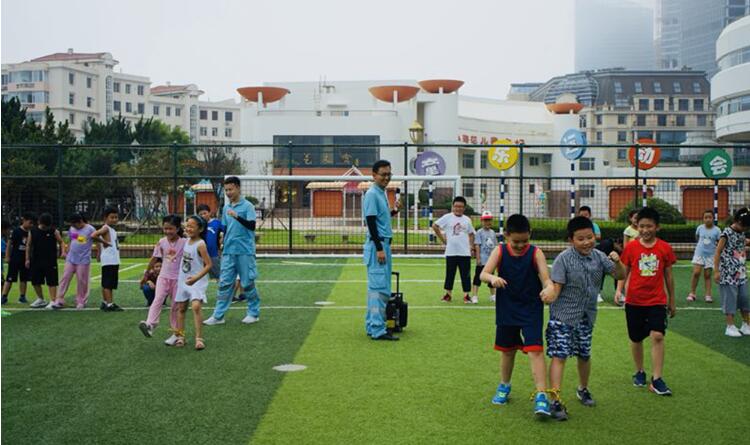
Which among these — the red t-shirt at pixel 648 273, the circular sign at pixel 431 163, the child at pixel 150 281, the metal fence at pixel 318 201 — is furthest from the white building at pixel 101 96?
the red t-shirt at pixel 648 273

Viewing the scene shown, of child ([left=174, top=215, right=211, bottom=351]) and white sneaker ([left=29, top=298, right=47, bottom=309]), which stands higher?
child ([left=174, top=215, right=211, bottom=351])

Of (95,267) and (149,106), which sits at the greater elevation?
(149,106)

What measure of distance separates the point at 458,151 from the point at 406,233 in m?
48.6

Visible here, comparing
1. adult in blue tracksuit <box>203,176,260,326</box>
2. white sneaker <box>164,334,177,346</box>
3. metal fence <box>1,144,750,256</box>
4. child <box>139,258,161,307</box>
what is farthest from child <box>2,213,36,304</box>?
metal fence <box>1,144,750,256</box>

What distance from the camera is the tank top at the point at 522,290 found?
6.27m

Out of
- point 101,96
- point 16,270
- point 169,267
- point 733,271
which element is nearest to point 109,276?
point 16,270

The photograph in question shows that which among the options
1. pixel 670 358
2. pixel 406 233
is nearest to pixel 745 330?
pixel 670 358

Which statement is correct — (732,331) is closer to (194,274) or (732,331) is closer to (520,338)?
(520,338)

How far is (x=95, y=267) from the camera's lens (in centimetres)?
1902

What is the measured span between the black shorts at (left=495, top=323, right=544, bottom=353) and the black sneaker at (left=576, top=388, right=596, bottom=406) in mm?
697

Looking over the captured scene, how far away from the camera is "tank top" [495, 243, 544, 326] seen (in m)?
6.27

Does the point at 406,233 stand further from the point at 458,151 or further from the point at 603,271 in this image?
the point at 458,151

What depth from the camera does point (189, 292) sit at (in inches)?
349

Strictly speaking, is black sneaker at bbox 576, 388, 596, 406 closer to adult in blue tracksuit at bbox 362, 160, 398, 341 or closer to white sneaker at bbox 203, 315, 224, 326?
adult in blue tracksuit at bbox 362, 160, 398, 341
